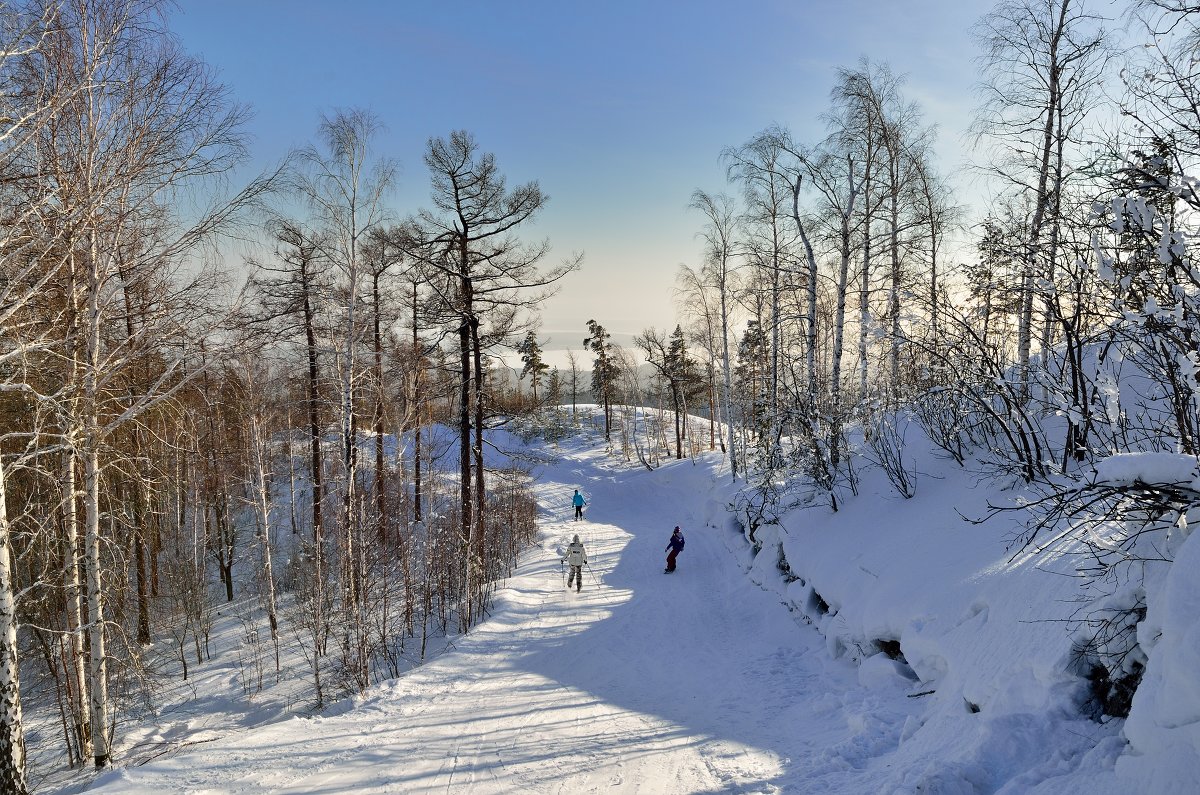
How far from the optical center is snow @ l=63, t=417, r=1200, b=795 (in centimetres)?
339

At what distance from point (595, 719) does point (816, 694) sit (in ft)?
8.55

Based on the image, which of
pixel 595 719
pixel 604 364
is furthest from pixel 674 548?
pixel 604 364

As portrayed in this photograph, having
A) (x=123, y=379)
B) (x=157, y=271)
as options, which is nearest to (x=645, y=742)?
(x=157, y=271)

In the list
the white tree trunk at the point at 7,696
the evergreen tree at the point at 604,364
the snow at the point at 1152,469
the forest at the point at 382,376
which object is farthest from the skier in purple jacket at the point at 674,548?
the evergreen tree at the point at 604,364

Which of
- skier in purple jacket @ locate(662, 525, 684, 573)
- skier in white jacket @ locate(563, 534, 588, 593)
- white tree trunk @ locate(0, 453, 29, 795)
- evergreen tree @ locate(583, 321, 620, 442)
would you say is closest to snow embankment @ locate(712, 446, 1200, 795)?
skier in purple jacket @ locate(662, 525, 684, 573)

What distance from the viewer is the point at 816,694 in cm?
665

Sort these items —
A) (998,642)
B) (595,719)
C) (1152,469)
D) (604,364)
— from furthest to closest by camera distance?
(604,364)
(595,719)
(998,642)
(1152,469)

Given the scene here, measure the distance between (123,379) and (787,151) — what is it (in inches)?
533

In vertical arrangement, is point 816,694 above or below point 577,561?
below

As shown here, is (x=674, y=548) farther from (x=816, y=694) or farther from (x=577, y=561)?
(x=816, y=694)

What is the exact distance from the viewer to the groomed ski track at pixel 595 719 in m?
4.96

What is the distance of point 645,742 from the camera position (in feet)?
18.7

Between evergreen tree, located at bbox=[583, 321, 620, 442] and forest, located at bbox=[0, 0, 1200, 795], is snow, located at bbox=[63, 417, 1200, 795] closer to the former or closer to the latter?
forest, located at bbox=[0, 0, 1200, 795]

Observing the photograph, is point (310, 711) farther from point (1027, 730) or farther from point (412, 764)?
point (1027, 730)
